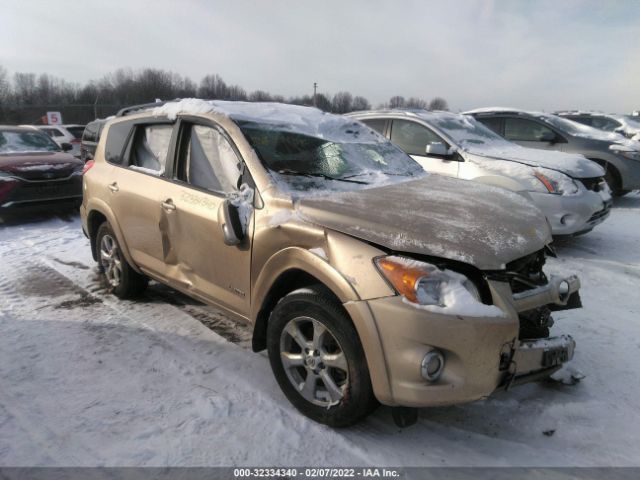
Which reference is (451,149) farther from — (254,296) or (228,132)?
(254,296)

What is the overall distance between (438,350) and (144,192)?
108 inches

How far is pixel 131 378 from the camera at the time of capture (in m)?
3.20

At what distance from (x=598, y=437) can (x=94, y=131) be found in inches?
566

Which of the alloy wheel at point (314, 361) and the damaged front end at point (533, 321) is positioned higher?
the damaged front end at point (533, 321)

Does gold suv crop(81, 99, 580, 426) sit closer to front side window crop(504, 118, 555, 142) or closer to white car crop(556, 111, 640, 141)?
front side window crop(504, 118, 555, 142)

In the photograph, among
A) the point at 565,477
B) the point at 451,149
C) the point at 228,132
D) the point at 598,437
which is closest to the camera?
the point at 565,477

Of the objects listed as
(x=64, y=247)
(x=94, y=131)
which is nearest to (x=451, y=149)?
(x=64, y=247)

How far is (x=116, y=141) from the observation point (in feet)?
15.1

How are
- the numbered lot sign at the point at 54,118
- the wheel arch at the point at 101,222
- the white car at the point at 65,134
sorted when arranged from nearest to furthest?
the wheel arch at the point at 101,222
the white car at the point at 65,134
the numbered lot sign at the point at 54,118

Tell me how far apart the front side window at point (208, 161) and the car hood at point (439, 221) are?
27.0 inches

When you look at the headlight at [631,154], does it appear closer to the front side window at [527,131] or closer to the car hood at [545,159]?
the front side window at [527,131]

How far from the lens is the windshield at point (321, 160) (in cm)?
321

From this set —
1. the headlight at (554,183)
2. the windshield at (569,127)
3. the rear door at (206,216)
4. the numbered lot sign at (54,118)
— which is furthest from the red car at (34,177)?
the numbered lot sign at (54,118)

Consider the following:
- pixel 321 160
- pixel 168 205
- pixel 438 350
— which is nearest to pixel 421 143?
pixel 321 160
